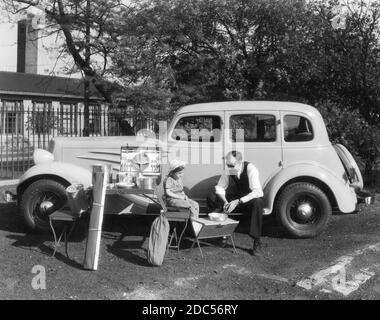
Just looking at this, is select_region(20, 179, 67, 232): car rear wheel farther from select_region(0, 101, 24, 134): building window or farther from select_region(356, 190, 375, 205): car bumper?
select_region(0, 101, 24, 134): building window

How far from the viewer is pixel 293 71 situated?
11.8 m

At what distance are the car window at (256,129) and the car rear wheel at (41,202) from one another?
2.57 meters

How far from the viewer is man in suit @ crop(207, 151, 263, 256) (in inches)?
265

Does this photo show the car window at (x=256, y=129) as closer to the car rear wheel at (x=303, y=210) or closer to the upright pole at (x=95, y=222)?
the car rear wheel at (x=303, y=210)

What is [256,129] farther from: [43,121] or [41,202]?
[43,121]

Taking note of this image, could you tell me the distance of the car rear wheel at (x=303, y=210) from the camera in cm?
731

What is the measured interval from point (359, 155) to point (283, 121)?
3948 mm

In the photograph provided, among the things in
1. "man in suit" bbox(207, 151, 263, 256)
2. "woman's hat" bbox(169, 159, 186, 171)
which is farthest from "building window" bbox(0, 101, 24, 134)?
"man in suit" bbox(207, 151, 263, 256)

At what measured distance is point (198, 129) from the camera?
312 inches

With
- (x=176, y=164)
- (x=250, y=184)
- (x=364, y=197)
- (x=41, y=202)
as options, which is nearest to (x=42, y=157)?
(x=41, y=202)

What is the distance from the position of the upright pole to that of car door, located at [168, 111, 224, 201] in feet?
5.81

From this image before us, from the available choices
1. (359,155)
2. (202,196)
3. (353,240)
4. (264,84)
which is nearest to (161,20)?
(264,84)

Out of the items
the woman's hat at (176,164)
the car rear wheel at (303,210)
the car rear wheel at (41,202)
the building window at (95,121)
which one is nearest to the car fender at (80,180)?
the car rear wheel at (41,202)

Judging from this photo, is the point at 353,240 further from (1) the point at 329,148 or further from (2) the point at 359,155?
(2) the point at 359,155
